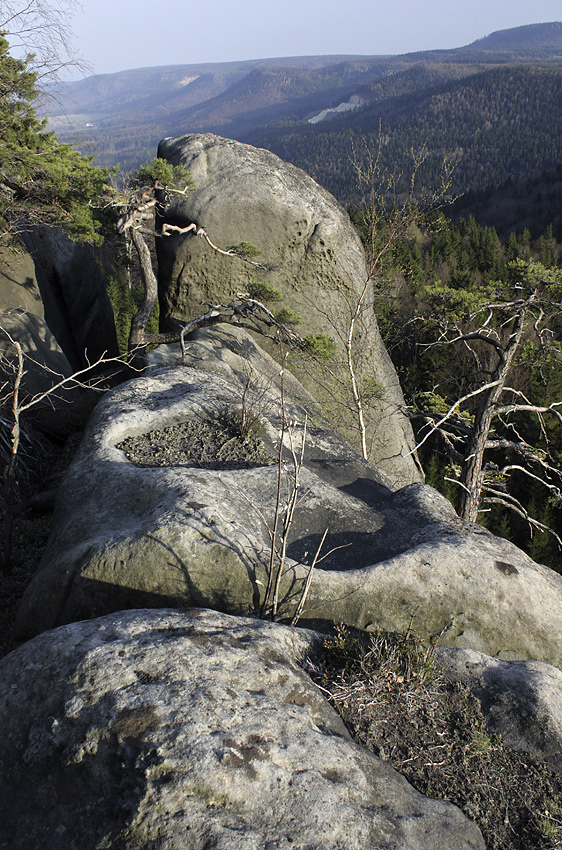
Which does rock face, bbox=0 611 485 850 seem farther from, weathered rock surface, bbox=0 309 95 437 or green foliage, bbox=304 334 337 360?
green foliage, bbox=304 334 337 360

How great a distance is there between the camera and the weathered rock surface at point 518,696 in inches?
125

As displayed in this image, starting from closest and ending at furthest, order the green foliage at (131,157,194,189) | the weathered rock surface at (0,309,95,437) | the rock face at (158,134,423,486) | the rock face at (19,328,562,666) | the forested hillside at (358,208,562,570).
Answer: the rock face at (19,328,562,666), the forested hillside at (358,208,562,570), the weathered rock surface at (0,309,95,437), the green foliage at (131,157,194,189), the rock face at (158,134,423,486)

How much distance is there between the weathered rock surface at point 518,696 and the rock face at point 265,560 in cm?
69

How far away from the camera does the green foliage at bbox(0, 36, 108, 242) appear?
8898 millimetres

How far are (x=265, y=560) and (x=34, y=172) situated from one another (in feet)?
29.7

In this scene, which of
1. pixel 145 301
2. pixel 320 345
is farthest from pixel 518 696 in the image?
pixel 145 301

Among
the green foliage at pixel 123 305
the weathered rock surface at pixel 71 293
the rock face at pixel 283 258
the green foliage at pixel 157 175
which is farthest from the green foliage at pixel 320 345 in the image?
A: the green foliage at pixel 123 305

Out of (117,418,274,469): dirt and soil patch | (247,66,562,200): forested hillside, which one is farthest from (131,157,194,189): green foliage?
(247,66,562,200): forested hillside

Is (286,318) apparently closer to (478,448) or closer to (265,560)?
(478,448)

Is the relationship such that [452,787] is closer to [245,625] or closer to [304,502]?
[245,625]

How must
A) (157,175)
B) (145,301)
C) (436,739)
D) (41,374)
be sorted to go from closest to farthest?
(436,739) < (41,374) < (157,175) < (145,301)

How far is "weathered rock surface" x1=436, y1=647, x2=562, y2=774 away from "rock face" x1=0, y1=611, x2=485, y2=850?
2.49 ft

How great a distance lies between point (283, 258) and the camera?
13867 millimetres

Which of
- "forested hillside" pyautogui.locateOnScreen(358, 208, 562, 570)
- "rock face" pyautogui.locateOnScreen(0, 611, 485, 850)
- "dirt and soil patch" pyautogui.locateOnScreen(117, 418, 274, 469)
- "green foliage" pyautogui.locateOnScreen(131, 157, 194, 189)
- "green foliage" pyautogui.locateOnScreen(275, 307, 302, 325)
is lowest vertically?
"forested hillside" pyautogui.locateOnScreen(358, 208, 562, 570)
